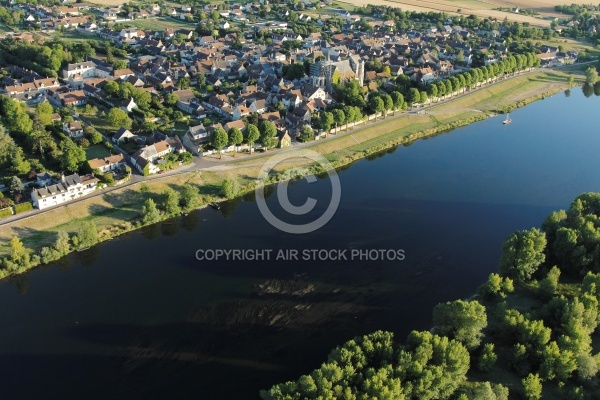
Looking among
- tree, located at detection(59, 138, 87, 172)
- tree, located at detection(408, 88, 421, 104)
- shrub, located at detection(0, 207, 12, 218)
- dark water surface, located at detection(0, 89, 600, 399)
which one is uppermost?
tree, located at detection(408, 88, 421, 104)

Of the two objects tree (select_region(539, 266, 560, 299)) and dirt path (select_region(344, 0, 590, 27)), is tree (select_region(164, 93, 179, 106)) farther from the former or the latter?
dirt path (select_region(344, 0, 590, 27))

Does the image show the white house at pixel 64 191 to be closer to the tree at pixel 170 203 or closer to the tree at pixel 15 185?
the tree at pixel 15 185

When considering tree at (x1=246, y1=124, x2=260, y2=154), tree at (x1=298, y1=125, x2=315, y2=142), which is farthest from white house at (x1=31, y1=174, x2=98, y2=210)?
tree at (x1=298, y1=125, x2=315, y2=142)

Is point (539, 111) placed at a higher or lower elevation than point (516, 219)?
higher

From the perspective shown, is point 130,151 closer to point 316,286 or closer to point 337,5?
point 316,286

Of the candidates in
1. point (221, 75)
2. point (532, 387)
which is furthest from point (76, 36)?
point (532, 387)

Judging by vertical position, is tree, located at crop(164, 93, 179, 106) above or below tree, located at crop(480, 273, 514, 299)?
above

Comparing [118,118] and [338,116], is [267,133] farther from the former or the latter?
[118,118]

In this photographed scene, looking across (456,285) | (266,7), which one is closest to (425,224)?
(456,285)
